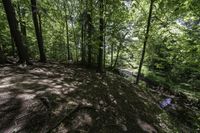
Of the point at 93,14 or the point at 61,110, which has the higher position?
the point at 93,14

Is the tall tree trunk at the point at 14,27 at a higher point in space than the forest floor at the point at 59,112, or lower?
higher

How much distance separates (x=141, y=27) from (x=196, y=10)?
5.40 meters

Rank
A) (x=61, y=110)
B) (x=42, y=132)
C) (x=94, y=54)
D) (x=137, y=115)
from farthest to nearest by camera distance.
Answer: (x=94, y=54), (x=137, y=115), (x=61, y=110), (x=42, y=132)

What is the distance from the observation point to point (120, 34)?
1366 centimetres

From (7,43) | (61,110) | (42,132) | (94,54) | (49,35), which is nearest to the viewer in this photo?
(42,132)

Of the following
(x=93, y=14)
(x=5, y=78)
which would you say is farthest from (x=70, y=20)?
(x=5, y=78)

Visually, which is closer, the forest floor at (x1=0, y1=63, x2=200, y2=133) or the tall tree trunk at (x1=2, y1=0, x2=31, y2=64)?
the forest floor at (x1=0, y1=63, x2=200, y2=133)

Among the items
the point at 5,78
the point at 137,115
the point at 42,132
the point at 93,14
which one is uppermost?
the point at 93,14

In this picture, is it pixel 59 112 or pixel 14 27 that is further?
pixel 14 27

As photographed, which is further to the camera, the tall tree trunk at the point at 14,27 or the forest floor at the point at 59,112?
the tall tree trunk at the point at 14,27

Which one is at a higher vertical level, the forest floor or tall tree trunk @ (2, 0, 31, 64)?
tall tree trunk @ (2, 0, 31, 64)

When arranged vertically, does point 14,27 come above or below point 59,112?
above

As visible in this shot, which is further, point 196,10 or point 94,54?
point 94,54

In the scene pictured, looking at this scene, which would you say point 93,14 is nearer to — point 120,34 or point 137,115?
point 120,34
